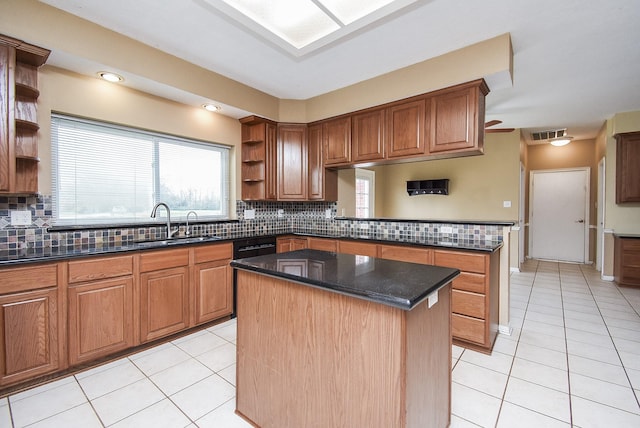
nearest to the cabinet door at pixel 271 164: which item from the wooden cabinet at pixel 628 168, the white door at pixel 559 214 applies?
the wooden cabinet at pixel 628 168

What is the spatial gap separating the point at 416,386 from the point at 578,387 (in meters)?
1.69

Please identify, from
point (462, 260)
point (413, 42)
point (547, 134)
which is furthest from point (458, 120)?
point (547, 134)

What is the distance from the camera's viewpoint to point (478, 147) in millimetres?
2785

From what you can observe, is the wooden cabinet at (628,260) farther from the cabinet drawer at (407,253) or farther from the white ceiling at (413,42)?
the cabinet drawer at (407,253)

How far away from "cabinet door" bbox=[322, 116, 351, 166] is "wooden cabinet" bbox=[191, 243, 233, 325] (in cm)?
178

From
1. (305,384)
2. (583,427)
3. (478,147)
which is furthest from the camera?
(478,147)

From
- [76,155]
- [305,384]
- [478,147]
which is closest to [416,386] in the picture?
[305,384]

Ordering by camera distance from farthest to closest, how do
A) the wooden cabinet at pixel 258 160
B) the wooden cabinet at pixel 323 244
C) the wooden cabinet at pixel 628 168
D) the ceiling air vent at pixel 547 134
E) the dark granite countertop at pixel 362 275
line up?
the ceiling air vent at pixel 547 134
the wooden cabinet at pixel 628 168
the wooden cabinet at pixel 258 160
the wooden cabinet at pixel 323 244
the dark granite countertop at pixel 362 275

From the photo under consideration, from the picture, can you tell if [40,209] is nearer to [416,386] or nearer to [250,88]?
[250,88]

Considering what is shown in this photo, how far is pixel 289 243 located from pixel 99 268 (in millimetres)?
2141

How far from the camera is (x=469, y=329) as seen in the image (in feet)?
8.39

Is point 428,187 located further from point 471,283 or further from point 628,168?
point 471,283

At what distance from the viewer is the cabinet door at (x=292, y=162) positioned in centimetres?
409

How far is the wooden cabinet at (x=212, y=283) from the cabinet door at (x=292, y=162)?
4.24ft
